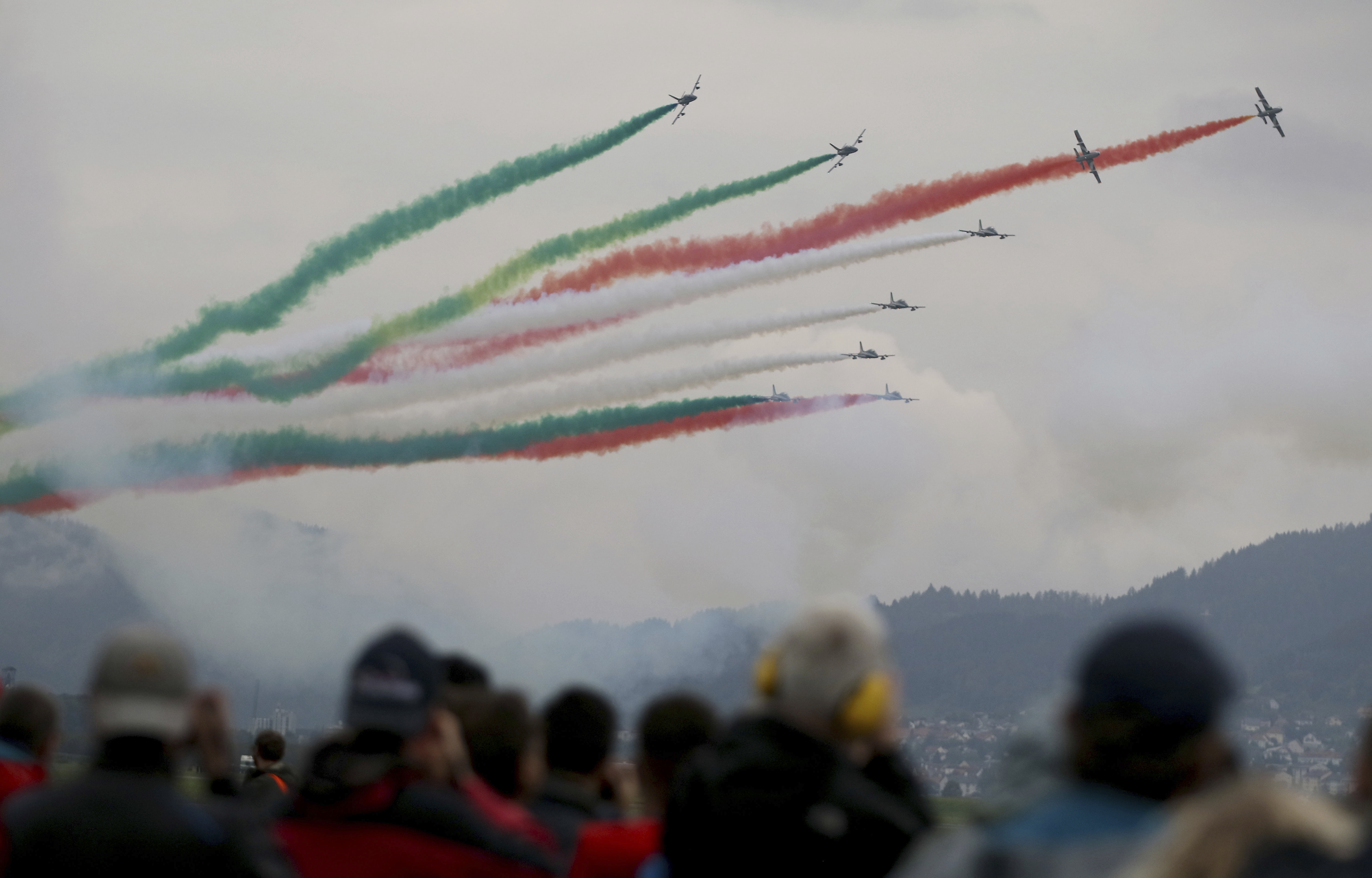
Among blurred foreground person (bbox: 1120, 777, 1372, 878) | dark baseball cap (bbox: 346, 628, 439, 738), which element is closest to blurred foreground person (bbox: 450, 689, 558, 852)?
dark baseball cap (bbox: 346, 628, 439, 738)

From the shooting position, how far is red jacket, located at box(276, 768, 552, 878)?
804 cm

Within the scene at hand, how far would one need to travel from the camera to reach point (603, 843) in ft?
29.8

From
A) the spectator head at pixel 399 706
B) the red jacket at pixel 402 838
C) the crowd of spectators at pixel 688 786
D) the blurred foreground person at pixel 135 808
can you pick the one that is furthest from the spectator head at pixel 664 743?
the blurred foreground person at pixel 135 808

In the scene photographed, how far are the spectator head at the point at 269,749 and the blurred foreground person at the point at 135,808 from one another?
9.61 m

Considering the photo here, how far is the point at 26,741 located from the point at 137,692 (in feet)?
17.2

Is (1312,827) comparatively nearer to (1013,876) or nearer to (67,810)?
(1013,876)

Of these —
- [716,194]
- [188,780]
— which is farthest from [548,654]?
[716,194]

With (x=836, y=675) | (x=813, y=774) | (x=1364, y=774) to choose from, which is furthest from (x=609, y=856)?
(x=1364, y=774)

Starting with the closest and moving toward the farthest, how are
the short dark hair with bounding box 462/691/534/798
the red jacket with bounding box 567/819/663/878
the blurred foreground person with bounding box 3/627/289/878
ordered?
the blurred foreground person with bounding box 3/627/289/878 → the red jacket with bounding box 567/819/663/878 → the short dark hair with bounding box 462/691/534/798

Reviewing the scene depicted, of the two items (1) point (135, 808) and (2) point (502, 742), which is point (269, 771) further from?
(1) point (135, 808)

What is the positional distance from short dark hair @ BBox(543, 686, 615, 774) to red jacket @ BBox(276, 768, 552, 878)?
2.07 m

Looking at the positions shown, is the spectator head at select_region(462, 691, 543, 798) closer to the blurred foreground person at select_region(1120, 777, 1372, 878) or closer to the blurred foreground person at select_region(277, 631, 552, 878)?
the blurred foreground person at select_region(277, 631, 552, 878)

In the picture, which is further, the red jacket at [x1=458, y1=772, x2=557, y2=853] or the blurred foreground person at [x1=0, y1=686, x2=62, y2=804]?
the blurred foreground person at [x1=0, y1=686, x2=62, y2=804]

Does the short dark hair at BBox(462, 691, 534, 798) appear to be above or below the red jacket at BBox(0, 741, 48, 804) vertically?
above
